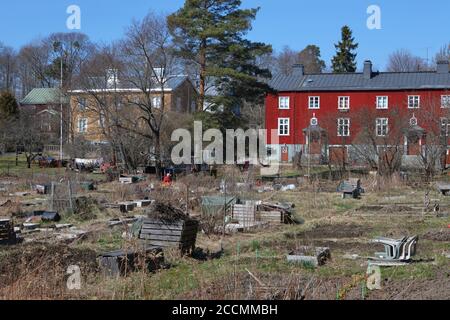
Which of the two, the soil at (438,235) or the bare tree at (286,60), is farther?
the bare tree at (286,60)

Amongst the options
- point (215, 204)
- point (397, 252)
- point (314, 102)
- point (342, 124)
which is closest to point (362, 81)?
point (314, 102)

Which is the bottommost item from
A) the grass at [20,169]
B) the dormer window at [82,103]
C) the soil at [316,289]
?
the soil at [316,289]

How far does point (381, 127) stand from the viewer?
130ft

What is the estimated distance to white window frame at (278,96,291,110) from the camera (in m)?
57.9

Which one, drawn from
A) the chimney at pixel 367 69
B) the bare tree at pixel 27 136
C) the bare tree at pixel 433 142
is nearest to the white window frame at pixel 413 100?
the chimney at pixel 367 69

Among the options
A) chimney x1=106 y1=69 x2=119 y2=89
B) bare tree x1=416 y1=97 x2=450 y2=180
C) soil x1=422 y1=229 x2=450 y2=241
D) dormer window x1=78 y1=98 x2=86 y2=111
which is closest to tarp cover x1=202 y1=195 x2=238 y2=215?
soil x1=422 y1=229 x2=450 y2=241

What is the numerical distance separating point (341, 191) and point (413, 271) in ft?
60.1

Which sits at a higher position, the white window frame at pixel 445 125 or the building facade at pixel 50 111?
the building facade at pixel 50 111

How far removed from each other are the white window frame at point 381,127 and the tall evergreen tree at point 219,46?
24.7 feet

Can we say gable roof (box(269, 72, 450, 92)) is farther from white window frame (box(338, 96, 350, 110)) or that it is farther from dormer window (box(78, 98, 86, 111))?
dormer window (box(78, 98, 86, 111))

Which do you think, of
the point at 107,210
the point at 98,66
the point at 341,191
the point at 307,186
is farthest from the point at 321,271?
the point at 98,66

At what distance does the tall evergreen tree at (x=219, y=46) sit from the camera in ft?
126

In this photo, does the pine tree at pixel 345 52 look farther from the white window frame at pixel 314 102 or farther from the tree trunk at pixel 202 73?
the tree trunk at pixel 202 73
